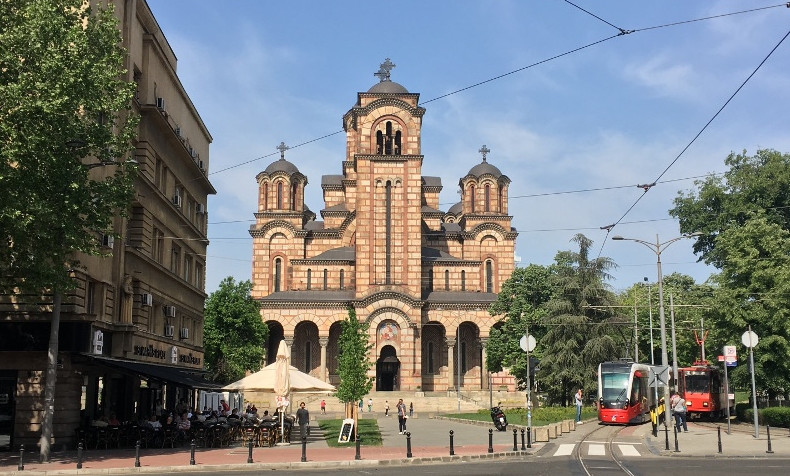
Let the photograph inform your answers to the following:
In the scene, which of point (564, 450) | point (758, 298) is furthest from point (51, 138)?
point (758, 298)

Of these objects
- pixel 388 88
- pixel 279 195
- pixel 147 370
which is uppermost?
pixel 388 88

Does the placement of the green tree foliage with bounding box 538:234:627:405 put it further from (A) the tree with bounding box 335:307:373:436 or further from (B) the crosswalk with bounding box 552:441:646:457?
(B) the crosswalk with bounding box 552:441:646:457

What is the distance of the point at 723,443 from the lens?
26.5 m

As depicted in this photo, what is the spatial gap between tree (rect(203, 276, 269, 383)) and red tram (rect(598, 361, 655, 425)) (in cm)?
2977

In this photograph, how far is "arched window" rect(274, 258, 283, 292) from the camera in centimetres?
7745

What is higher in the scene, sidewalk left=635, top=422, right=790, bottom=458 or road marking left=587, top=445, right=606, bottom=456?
sidewalk left=635, top=422, right=790, bottom=458

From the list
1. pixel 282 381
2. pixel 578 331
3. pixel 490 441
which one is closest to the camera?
pixel 490 441

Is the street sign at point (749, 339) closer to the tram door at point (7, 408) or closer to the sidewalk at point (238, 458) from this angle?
the sidewalk at point (238, 458)

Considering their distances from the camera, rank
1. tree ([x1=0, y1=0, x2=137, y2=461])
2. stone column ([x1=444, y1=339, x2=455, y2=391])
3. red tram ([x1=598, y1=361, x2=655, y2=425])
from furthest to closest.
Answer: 1. stone column ([x1=444, y1=339, x2=455, y2=391])
2. red tram ([x1=598, y1=361, x2=655, y2=425])
3. tree ([x1=0, y1=0, x2=137, y2=461])

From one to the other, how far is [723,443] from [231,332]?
4059 cm

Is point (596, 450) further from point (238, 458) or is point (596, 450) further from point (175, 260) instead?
point (175, 260)

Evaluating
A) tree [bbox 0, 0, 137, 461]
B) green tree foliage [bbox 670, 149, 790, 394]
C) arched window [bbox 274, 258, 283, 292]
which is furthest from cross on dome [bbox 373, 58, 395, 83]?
tree [bbox 0, 0, 137, 461]

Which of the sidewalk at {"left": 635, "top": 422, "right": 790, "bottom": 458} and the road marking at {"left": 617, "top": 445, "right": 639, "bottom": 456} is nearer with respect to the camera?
the sidewalk at {"left": 635, "top": 422, "right": 790, "bottom": 458}

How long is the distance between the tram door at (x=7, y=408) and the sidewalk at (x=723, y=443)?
18.1 meters
